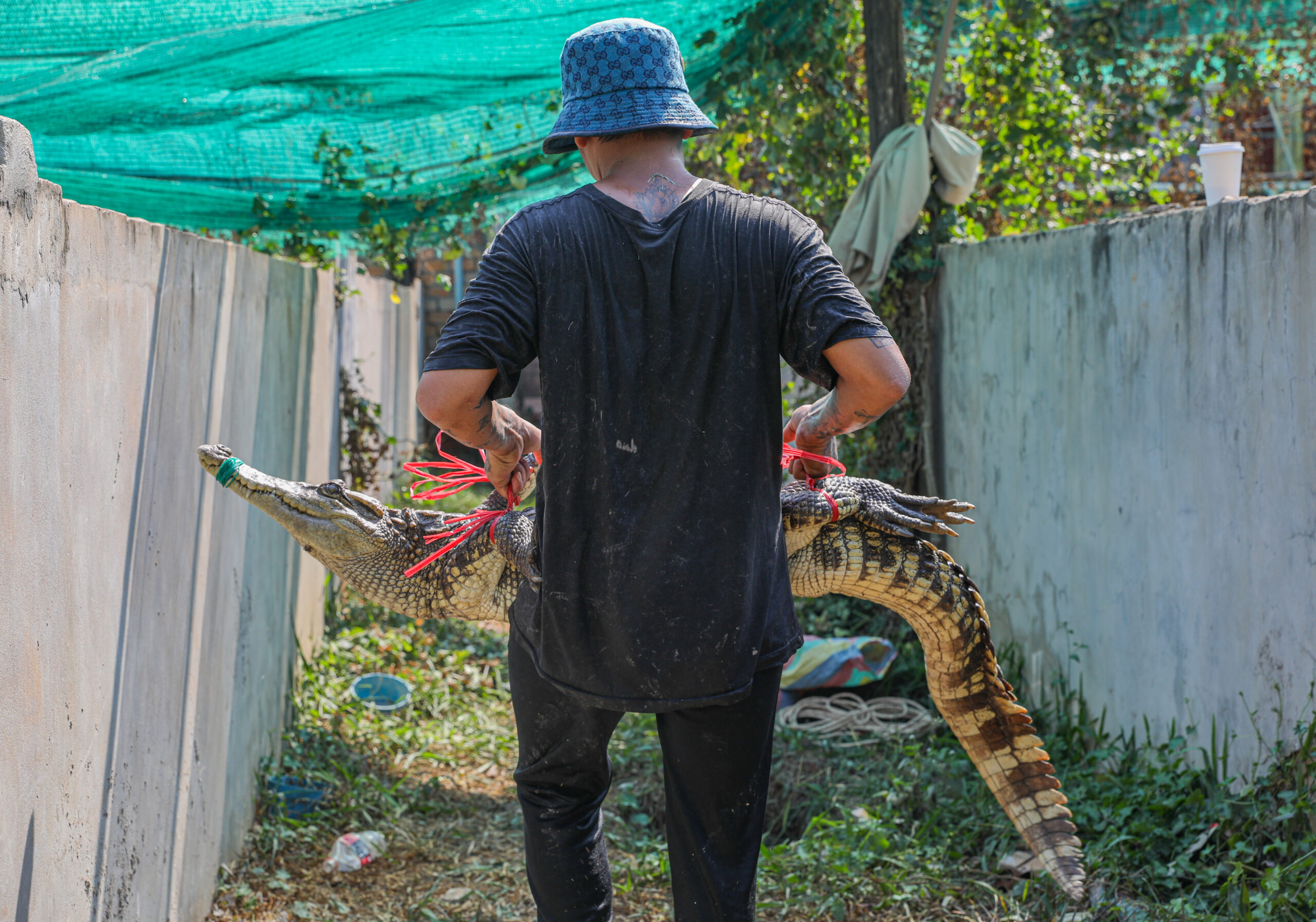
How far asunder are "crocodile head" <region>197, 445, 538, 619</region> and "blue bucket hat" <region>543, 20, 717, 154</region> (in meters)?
1.00

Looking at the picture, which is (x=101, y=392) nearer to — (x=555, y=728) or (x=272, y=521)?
(x=555, y=728)

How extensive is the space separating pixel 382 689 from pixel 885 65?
352 cm

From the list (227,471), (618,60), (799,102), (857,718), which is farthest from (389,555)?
(799,102)

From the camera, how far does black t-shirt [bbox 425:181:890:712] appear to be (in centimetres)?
171

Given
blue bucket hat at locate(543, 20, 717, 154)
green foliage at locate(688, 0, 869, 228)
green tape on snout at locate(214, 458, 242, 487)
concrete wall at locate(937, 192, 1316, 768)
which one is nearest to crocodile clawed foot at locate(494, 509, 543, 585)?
green tape on snout at locate(214, 458, 242, 487)

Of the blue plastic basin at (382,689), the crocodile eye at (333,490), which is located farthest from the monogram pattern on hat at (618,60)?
the blue plastic basin at (382,689)

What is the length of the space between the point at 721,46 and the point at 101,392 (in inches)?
117

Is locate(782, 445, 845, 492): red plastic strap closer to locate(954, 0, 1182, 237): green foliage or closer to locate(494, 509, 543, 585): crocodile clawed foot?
locate(494, 509, 543, 585): crocodile clawed foot

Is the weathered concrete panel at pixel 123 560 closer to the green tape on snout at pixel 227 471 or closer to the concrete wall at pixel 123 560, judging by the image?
the concrete wall at pixel 123 560

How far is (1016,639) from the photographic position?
4305 mm

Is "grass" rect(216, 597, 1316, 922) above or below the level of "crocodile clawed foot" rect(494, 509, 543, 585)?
below

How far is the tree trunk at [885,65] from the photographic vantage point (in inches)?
185

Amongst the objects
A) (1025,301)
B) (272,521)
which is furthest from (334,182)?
(1025,301)

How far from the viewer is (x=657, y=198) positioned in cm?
175
